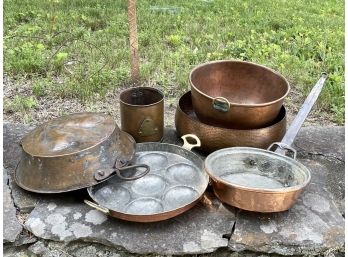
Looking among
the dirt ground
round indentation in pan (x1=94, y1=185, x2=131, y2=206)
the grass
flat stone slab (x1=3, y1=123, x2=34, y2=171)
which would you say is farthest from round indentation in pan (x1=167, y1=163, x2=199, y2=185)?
the grass

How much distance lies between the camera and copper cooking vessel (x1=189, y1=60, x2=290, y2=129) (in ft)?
7.85

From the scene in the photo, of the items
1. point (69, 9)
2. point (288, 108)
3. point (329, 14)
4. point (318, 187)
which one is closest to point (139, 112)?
point (318, 187)

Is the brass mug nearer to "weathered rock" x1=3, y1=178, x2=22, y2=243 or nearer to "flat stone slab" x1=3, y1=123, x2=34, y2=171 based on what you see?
"flat stone slab" x1=3, y1=123, x2=34, y2=171

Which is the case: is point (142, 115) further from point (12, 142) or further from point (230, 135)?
point (12, 142)

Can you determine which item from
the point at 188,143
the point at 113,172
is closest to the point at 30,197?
the point at 113,172

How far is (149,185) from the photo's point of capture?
2309mm

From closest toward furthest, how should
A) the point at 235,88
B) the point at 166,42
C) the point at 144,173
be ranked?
the point at 144,173, the point at 235,88, the point at 166,42

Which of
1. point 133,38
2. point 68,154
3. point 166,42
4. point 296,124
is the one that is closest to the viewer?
point 68,154

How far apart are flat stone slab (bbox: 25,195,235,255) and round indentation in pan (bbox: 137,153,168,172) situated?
0.33m

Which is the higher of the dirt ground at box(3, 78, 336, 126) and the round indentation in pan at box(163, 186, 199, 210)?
the round indentation in pan at box(163, 186, 199, 210)

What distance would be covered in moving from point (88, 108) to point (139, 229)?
1419mm

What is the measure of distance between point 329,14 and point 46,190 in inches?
186

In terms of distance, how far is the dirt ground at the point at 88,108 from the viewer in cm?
322

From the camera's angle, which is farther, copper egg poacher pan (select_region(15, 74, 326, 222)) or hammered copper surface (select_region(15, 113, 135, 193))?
hammered copper surface (select_region(15, 113, 135, 193))
